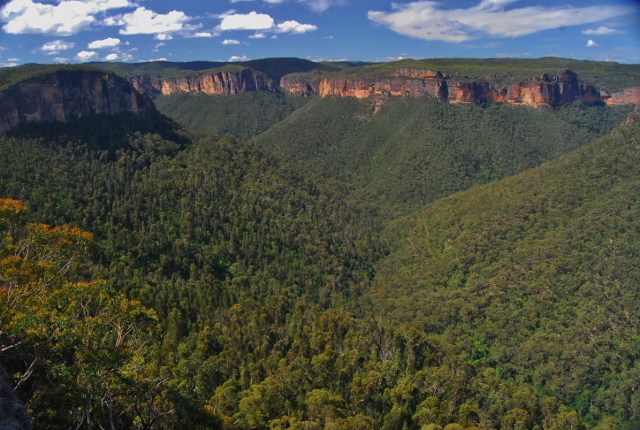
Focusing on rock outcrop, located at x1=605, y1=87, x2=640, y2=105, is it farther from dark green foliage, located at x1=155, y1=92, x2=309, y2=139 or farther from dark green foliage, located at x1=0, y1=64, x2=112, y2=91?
dark green foliage, located at x1=0, y1=64, x2=112, y2=91

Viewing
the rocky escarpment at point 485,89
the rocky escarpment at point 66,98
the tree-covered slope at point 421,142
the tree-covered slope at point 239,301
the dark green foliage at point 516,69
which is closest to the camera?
the tree-covered slope at point 239,301

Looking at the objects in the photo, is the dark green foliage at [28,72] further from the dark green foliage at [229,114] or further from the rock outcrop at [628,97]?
the rock outcrop at [628,97]

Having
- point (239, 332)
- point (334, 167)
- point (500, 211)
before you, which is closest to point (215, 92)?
point (334, 167)

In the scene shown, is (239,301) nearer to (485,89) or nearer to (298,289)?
(298,289)

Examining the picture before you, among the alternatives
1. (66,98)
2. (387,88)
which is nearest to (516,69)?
(387,88)

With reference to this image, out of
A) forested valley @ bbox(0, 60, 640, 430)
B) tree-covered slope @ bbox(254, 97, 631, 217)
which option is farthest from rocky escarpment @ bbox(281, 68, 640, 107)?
forested valley @ bbox(0, 60, 640, 430)

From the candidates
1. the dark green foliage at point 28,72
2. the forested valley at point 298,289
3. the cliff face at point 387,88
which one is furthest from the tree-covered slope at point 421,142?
the dark green foliage at point 28,72
